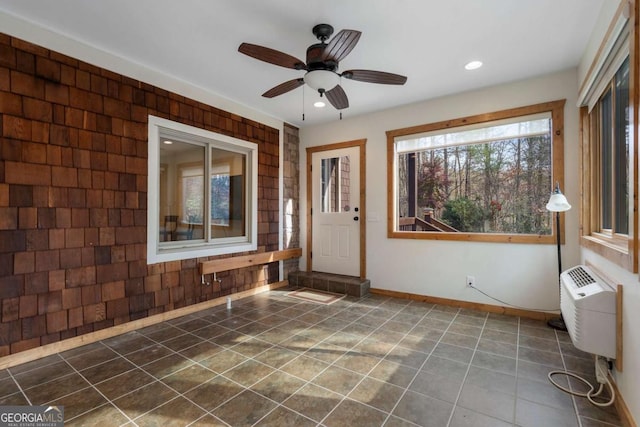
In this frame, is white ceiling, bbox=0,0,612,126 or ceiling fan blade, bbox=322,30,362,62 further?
white ceiling, bbox=0,0,612,126

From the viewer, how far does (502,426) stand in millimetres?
1679

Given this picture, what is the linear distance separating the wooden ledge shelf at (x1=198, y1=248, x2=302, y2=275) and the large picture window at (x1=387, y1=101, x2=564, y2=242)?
5.59 ft

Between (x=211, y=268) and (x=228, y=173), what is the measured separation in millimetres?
1354

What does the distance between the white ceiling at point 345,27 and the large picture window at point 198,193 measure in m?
0.79

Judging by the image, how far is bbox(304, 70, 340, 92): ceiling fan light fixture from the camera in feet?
8.16

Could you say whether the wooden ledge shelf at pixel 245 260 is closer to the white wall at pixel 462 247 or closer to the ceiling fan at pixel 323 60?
the white wall at pixel 462 247

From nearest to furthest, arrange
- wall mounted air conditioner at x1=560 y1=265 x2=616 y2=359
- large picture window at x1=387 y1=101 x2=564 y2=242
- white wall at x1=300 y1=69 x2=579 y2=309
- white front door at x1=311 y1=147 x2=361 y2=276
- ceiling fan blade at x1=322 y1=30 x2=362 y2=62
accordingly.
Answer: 1. wall mounted air conditioner at x1=560 y1=265 x2=616 y2=359
2. ceiling fan blade at x1=322 y1=30 x2=362 y2=62
3. white wall at x1=300 y1=69 x2=579 y2=309
4. large picture window at x1=387 y1=101 x2=564 y2=242
5. white front door at x1=311 y1=147 x2=361 y2=276

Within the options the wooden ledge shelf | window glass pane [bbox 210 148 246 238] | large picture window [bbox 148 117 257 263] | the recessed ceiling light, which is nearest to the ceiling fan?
the recessed ceiling light

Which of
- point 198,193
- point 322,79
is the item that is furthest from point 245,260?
point 322,79

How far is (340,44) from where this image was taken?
7.07 ft

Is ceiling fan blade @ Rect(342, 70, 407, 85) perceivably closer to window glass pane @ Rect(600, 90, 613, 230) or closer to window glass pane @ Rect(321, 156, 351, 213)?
window glass pane @ Rect(600, 90, 613, 230)

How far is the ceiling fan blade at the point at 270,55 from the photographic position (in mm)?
2241

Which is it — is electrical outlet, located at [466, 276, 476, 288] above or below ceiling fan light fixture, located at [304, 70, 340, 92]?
below

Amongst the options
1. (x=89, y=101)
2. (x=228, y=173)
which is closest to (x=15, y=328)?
(x=89, y=101)
